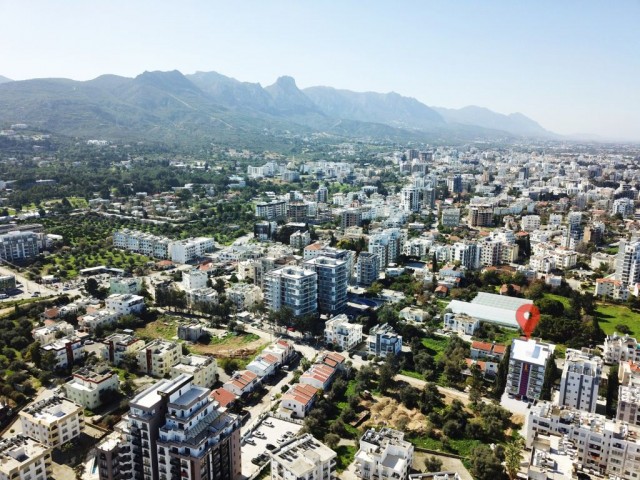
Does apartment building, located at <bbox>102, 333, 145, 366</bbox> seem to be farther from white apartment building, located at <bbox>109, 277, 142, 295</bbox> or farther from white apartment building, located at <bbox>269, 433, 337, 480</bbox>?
white apartment building, located at <bbox>269, 433, 337, 480</bbox>

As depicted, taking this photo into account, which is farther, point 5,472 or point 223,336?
point 223,336

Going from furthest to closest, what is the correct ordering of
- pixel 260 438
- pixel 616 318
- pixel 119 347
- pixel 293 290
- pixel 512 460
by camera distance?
pixel 616 318 < pixel 293 290 < pixel 119 347 < pixel 260 438 < pixel 512 460

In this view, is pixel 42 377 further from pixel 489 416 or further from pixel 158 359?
pixel 489 416

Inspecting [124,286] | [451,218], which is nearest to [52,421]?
[124,286]

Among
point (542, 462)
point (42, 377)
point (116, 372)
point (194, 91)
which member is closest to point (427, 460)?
point (542, 462)

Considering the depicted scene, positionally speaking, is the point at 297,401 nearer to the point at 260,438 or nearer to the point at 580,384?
the point at 260,438

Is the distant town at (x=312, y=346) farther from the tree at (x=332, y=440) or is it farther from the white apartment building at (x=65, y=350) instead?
the tree at (x=332, y=440)
